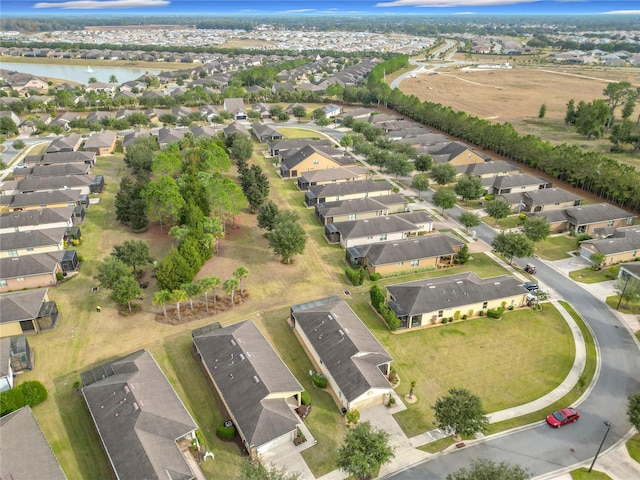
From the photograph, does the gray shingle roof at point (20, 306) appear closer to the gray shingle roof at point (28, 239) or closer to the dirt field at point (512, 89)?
the gray shingle roof at point (28, 239)

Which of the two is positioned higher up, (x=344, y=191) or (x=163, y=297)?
(x=344, y=191)

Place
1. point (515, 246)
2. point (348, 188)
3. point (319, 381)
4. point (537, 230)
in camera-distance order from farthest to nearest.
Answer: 1. point (348, 188)
2. point (537, 230)
3. point (515, 246)
4. point (319, 381)

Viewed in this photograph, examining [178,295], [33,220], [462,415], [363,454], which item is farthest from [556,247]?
[33,220]

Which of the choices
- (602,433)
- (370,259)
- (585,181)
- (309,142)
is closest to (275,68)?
(309,142)

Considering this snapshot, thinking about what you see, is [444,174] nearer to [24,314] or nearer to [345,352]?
[345,352]

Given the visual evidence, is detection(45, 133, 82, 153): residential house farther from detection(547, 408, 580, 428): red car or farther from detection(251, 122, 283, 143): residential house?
detection(547, 408, 580, 428): red car

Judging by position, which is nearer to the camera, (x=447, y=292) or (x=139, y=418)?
(x=139, y=418)

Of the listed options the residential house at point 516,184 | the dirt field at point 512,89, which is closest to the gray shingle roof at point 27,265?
the residential house at point 516,184
